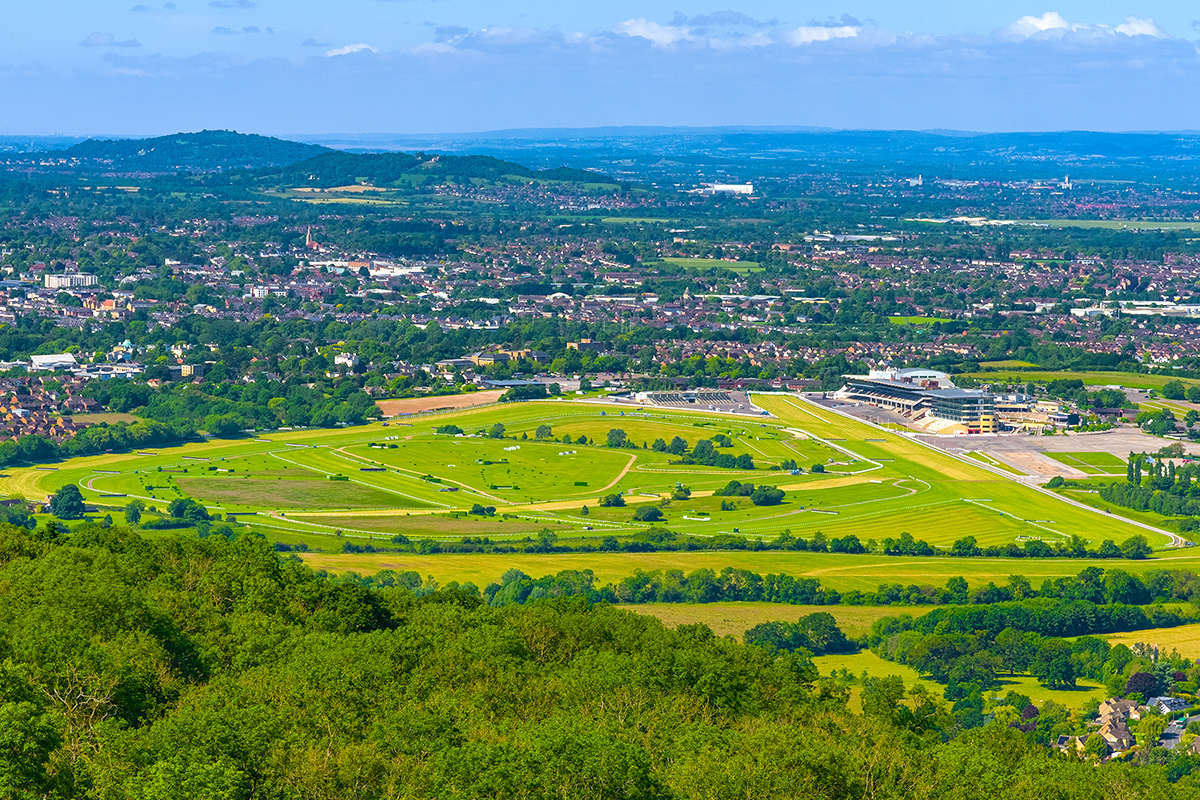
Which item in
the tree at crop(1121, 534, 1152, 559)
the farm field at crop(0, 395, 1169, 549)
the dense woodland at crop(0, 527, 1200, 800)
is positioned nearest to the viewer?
the dense woodland at crop(0, 527, 1200, 800)

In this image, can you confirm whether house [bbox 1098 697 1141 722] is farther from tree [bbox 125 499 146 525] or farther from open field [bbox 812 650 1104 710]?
tree [bbox 125 499 146 525]

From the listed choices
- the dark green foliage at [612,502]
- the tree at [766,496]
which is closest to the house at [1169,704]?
the tree at [766,496]

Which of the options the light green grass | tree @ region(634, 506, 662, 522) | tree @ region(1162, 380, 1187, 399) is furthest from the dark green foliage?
tree @ region(1162, 380, 1187, 399)

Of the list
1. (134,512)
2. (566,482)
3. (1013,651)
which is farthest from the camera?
(566,482)

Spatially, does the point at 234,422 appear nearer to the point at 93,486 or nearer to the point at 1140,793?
the point at 93,486

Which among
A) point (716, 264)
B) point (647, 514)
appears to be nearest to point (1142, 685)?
point (647, 514)

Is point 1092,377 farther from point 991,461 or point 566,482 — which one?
point 566,482

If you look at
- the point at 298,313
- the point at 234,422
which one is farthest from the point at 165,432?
the point at 298,313
